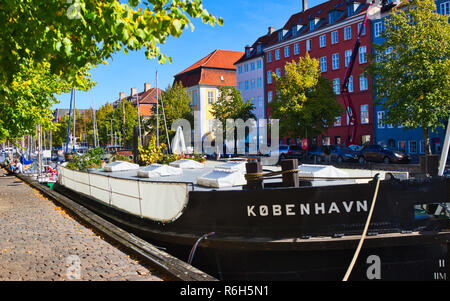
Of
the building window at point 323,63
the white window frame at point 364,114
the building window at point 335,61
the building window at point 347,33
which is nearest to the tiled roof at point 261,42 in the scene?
the building window at point 323,63

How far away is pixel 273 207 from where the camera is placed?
6.71 meters

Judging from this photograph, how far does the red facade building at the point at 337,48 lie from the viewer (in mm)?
44781

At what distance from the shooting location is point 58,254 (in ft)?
23.1

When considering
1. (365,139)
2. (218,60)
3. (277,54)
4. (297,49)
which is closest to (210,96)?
(218,60)

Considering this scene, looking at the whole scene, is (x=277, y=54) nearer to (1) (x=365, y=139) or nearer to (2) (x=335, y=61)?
(2) (x=335, y=61)

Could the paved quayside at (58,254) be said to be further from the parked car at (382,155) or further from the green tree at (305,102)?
the green tree at (305,102)

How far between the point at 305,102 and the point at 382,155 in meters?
9.74

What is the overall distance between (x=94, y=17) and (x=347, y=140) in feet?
134

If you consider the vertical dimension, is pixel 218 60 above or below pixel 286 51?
above

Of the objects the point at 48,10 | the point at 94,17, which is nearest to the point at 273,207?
the point at 94,17

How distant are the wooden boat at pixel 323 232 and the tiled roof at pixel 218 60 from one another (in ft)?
225

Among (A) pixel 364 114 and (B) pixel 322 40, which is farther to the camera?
(B) pixel 322 40

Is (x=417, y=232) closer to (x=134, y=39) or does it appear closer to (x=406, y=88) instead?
(x=134, y=39)

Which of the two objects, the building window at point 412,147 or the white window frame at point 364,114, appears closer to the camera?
the building window at point 412,147
